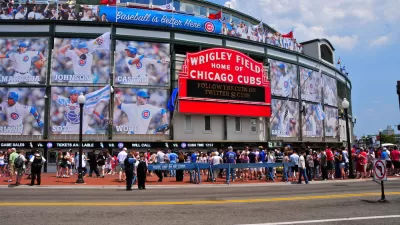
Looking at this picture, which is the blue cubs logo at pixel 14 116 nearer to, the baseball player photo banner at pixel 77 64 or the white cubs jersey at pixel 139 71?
the baseball player photo banner at pixel 77 64

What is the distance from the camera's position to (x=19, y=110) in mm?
29906

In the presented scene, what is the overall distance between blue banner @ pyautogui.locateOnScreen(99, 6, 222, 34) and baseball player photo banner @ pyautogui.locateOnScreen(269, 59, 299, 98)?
8876 mm

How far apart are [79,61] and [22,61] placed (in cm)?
518

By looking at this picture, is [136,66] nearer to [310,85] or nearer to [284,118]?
[284,118]

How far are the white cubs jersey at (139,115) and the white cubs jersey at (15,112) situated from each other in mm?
8733

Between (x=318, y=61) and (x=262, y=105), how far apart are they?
55.8 feet

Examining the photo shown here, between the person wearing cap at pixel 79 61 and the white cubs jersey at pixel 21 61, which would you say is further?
the person wearing cap at pixel 79 61

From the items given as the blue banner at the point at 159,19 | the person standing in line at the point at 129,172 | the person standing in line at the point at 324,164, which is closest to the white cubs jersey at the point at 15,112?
the blue banner at the point at 159,19

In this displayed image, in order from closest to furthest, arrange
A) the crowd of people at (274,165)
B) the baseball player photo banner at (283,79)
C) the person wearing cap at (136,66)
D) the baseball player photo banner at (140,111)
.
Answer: the crowd of people at (274,165) < the baseball player photo banner at (140,111) < the person wearing cap at (136,66) < the baseball player photo banner at (283,79)

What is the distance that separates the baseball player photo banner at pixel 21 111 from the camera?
1166 inches

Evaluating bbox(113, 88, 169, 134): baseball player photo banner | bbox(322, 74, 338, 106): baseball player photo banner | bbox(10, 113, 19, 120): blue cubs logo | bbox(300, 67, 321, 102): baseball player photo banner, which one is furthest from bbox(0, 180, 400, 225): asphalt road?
bbox(322, 74, 338, 106): baseball player photo banner

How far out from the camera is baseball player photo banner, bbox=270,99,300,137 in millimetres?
39406

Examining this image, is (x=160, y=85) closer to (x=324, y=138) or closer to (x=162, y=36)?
(x=162, y=36)

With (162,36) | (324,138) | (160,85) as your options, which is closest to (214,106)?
(160,85)
